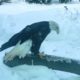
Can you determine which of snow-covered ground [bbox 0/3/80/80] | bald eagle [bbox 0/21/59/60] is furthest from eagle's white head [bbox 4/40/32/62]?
snow-covered ground [bbox 0/3/80/80]

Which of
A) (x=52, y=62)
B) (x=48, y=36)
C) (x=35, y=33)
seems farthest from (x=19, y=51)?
(x=48, y=36)

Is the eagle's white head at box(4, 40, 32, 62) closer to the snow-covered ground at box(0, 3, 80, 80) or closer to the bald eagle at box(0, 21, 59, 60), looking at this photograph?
the bald eagle at box(0, 21, 59, 60)

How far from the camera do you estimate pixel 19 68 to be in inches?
315

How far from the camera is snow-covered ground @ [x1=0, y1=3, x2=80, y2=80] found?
306 inches

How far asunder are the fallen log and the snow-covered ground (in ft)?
0.32

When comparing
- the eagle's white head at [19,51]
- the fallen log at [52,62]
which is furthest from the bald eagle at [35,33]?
the fallen log at [52,62]

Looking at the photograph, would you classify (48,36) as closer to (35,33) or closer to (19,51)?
(35,33)

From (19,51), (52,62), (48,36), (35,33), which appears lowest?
(48,36)

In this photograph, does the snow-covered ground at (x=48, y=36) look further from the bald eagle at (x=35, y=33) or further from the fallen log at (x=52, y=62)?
the bald eagle at (x=35, y=33)

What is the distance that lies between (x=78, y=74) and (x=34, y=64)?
2.94 ft

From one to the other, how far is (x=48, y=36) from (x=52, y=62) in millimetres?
3798

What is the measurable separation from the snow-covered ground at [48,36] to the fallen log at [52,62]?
0.10m

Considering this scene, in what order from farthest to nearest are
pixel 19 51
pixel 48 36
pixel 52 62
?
pixel 48 36, pixel 19 51, pixel 52 62

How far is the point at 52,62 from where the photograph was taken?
A: 26.2 feet
